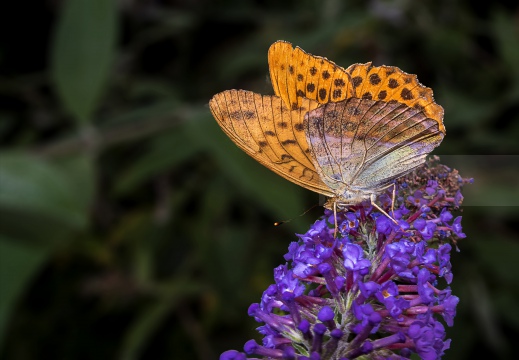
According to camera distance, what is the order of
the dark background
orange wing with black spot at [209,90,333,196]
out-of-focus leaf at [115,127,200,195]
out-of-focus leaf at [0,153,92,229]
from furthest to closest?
1. out-of-focus leaf at [115,127,200,195]
2. the dark background
3. out-of-focus leaf at [0,153,92,229]
4. orange wing with black spot at [209,90,333,196]

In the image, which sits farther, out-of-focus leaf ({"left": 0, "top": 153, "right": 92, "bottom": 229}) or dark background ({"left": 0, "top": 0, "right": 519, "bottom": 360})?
dark background ({"left": 0, "top": 0, "right": 519, "bottom": 360})

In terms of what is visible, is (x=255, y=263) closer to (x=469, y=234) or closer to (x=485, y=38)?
(x=469, y=234)

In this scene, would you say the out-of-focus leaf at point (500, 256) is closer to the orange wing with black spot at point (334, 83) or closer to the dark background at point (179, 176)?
the dark background at point (179, 176)

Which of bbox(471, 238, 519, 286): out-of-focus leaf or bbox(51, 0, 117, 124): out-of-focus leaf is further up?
bbox(51, 0, 117, 124): out-of-focus leaf

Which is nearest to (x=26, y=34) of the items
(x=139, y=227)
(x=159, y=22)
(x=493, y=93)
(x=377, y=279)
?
(x=159, y=22)

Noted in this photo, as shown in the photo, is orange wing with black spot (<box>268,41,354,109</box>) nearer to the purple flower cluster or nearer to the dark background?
the purple flower cluster

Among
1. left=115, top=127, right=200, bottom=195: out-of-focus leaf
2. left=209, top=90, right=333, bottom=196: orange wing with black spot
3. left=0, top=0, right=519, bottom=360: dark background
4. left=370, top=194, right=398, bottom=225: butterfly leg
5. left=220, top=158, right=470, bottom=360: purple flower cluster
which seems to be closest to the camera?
left=220, top=158, right=470, bottom=360: purple flower cluster

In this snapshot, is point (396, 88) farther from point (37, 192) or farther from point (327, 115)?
point (37, 192)

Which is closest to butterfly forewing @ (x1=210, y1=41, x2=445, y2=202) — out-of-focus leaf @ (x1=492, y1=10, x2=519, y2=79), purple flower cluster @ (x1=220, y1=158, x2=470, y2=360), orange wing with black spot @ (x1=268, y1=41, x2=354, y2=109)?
orange wing with black spot @ (x1=268, y1=41, x2=354, y2=109)
